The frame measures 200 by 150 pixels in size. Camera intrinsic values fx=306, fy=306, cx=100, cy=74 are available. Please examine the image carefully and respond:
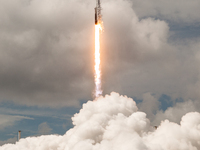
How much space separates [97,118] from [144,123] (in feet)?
49.4

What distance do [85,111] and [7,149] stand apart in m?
40.8

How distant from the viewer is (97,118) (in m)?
98.6

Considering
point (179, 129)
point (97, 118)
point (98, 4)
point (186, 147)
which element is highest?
point (98, 4)

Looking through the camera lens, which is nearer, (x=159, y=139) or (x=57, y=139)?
(x=159, y=139)

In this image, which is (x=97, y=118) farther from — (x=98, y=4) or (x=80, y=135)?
(x=98, y=4)

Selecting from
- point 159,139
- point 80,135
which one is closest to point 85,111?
point 80,135

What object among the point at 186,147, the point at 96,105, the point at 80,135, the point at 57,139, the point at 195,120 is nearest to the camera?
the point at 186,147

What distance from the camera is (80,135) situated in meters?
95.9

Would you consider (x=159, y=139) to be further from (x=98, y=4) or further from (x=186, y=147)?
(x=98, y=4)

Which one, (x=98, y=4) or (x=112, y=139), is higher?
(x=98, y=4)

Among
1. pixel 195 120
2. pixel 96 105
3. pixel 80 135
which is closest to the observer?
pixel 195 120

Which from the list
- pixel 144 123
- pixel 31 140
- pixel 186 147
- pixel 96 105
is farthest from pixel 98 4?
pixel 31 140

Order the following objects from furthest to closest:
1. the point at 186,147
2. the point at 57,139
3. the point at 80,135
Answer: the point at 57,139 → the point at 80,135 → the point at 186,147

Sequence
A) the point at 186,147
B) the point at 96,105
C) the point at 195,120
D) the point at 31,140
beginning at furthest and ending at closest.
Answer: the point at 31,140, the point at 96,105, the point at 195,120, the point at 186,147
